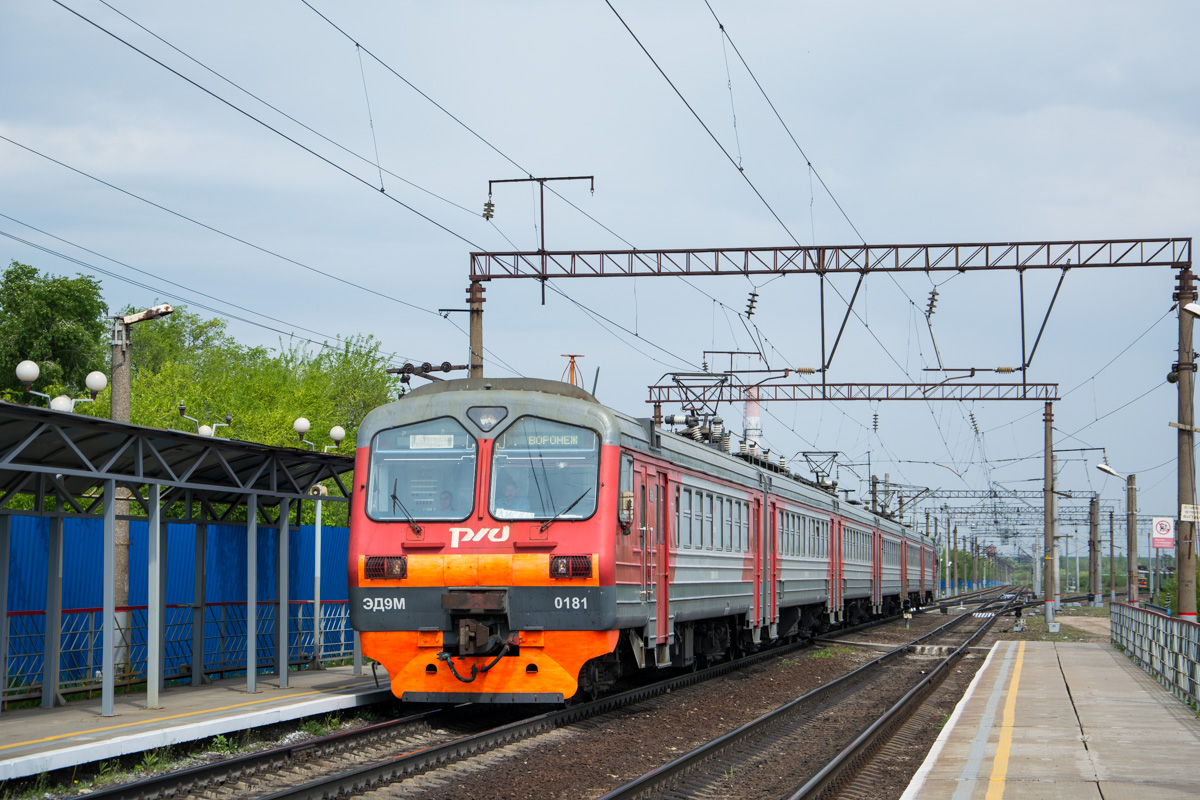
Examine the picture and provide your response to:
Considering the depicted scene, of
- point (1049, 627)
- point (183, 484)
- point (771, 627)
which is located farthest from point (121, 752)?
point (1049, 627)

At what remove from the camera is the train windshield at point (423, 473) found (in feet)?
41.9

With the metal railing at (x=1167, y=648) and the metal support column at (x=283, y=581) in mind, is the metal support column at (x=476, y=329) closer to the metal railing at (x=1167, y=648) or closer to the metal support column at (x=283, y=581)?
the metal support column at (x=283, y=581)

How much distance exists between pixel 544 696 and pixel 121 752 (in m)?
3.99

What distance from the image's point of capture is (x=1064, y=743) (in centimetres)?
1158

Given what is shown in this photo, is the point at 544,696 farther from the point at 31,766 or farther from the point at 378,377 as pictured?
the point at 378,377

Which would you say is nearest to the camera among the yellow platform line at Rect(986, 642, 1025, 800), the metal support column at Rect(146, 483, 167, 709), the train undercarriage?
the yellow platform line at Rect(986, 642, 1025, 800)

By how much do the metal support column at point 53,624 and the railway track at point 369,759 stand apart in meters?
3.61

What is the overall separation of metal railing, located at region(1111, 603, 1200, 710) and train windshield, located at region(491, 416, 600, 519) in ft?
24.3

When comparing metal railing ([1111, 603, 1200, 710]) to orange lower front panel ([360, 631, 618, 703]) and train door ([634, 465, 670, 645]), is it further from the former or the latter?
orange lower front panel ([360, 631, 618, 703])

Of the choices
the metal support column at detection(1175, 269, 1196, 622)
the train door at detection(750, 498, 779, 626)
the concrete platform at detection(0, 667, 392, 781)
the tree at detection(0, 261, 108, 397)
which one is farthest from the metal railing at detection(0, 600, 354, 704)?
the tree at detection(0, 261, 108, 397)

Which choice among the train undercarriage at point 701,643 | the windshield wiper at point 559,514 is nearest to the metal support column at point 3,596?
the windshield wiper at point 559,514

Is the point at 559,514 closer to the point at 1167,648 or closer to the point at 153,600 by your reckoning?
the point at 153,600

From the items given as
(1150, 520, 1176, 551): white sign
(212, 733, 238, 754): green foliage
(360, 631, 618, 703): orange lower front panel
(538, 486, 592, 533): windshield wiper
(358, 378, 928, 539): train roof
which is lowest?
(212, 733, 238, 754): green foliage

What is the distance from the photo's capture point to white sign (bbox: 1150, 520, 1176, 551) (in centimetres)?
2795
